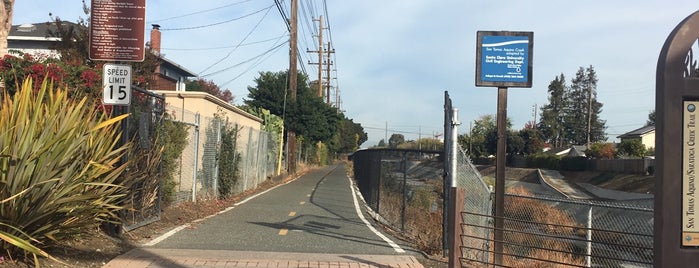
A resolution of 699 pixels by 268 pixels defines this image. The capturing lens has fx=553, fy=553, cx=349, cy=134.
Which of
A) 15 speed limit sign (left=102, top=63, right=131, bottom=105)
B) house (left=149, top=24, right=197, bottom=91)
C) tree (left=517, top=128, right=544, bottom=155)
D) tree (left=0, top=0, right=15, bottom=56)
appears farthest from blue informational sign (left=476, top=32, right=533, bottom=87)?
tree (left=517, top=128, right=544, bottom=155)

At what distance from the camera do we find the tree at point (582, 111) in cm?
11288

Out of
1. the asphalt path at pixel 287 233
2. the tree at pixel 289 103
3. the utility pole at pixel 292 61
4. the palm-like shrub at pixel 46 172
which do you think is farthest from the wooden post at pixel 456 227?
the tree at pixel 289 103

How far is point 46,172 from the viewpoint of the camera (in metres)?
5.55

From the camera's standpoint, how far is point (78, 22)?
57.7 ft

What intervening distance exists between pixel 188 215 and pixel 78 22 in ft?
32.4

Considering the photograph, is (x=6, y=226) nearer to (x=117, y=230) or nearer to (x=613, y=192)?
(x=117, y=230)

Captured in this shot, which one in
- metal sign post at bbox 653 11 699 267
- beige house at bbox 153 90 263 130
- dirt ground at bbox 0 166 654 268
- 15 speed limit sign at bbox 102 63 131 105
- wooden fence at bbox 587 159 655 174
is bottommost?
dirt ground at bbox 0 166 654 268

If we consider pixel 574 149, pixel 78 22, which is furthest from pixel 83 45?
pixel 574 149

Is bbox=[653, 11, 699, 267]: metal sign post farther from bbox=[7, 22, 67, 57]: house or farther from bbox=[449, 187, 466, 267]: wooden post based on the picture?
bbox=[7, 22, 67, 57]: house

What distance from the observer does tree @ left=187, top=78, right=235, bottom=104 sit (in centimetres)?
5247

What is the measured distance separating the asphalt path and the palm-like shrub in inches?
78.9

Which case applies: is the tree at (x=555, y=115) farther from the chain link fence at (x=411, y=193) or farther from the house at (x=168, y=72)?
the chain link fence at (x=411, y=193)

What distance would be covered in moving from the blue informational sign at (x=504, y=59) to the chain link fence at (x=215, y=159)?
6.67 meters

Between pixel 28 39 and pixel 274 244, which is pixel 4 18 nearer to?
pixel 274 244
